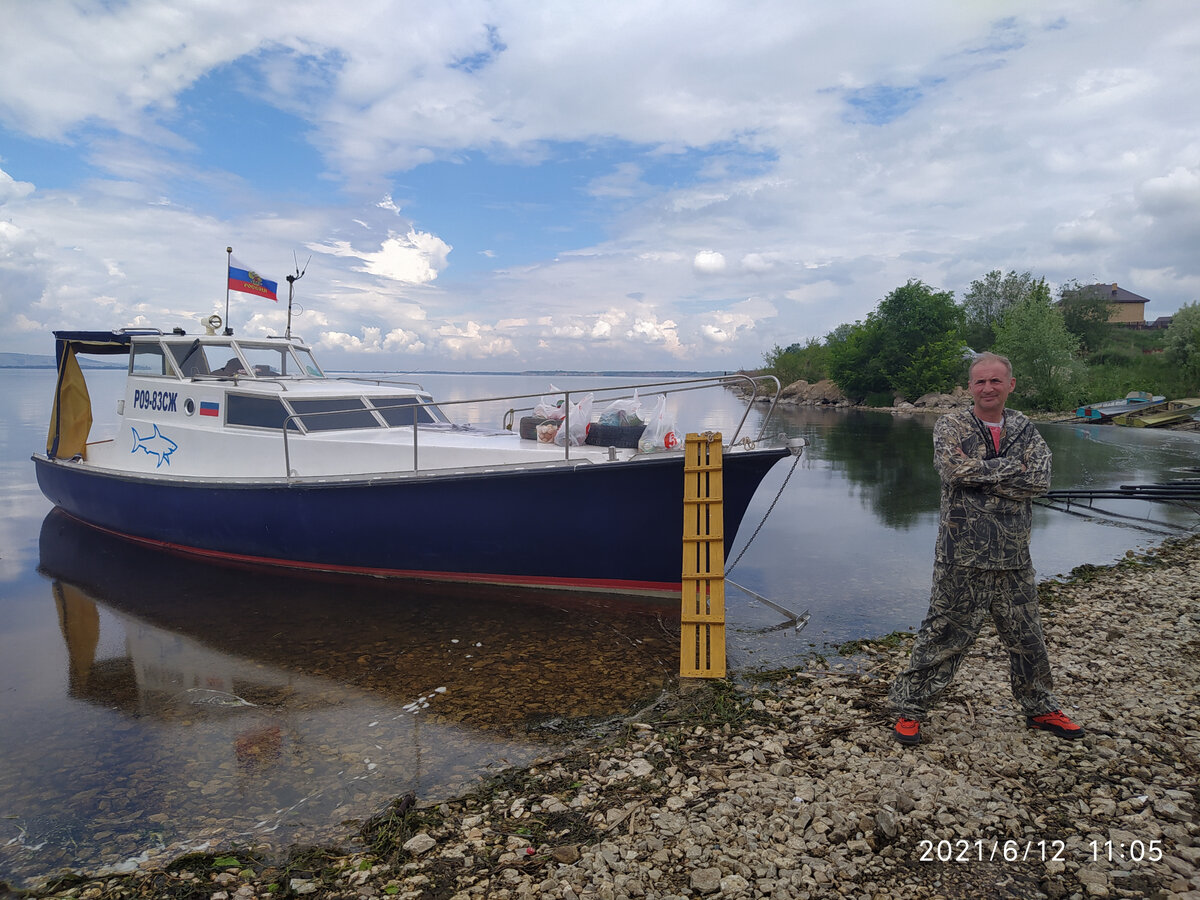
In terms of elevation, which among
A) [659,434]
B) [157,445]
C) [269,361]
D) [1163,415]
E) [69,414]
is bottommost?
[157,445]

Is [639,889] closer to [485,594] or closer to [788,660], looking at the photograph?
[788,660]

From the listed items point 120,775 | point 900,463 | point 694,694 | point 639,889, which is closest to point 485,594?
point 694,694

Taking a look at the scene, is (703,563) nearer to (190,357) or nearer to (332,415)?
(332,415)

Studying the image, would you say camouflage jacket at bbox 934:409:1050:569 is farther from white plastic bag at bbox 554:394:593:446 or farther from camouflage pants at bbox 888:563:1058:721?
white plastic bag at bbox 554:394:593:446

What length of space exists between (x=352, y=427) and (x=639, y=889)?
679 cm

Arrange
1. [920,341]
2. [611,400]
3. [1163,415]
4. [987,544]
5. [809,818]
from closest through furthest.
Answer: [809,818]
[987,544]
[611,400]
[1163,415]
[920,341]

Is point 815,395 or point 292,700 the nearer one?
Result: point 292,700

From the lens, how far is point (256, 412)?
8266 mm

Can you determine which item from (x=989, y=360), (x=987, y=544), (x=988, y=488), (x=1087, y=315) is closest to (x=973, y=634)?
(x=987, y=544)

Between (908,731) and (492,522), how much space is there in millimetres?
4338

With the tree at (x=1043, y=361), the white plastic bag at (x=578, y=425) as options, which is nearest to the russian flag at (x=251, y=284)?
the white plastic bag at (x=578, y=425)

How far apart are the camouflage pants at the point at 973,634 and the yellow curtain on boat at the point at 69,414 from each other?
38.6 ft

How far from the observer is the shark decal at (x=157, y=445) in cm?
890

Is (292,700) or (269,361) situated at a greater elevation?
(269,361)
